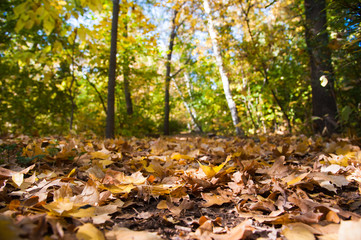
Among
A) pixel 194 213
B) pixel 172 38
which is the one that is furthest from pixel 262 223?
pixel 172 38

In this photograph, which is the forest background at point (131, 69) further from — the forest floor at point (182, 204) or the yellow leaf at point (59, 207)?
the yellow leaf at point (59, 207)

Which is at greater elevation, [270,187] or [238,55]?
[238,55]

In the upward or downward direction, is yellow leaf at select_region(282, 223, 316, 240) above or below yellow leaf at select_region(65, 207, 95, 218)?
below

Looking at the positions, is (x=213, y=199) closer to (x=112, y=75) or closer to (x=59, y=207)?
(x=59, y=207)

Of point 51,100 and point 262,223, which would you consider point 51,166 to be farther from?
point 51,100

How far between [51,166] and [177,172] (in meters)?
0.82

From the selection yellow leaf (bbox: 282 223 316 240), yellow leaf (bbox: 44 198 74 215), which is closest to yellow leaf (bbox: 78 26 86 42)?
yellow leaf (bbox: 44 198 74 215)

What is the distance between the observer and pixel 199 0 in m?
5.35

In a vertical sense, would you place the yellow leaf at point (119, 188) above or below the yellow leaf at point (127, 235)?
above

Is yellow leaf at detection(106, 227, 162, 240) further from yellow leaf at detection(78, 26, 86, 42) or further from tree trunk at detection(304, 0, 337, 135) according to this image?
tree trunk at detection(304, 0, 337, 135)

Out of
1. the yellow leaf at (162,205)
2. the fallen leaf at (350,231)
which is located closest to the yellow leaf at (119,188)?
the yellow leaf at (162,205)

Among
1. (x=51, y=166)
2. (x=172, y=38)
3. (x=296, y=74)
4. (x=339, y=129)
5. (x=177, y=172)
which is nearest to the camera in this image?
(x=177, y=172)

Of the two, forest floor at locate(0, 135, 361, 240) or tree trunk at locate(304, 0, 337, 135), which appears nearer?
forest floor at locate(0, 135, 361, 240)

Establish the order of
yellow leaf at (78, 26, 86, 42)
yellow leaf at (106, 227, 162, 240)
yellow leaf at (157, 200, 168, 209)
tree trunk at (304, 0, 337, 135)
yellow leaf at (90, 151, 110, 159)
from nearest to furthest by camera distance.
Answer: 1. yellow leaf at (106, 227, 162, 240)
2. yellow leaf at (157, 200, 168, 209)
3. yellow leaf at (90, 151, 110, 159)
4. yellow leaf at (78, 26, 86, 42)
5. tree trunk at (304, 0, 337, 135)
